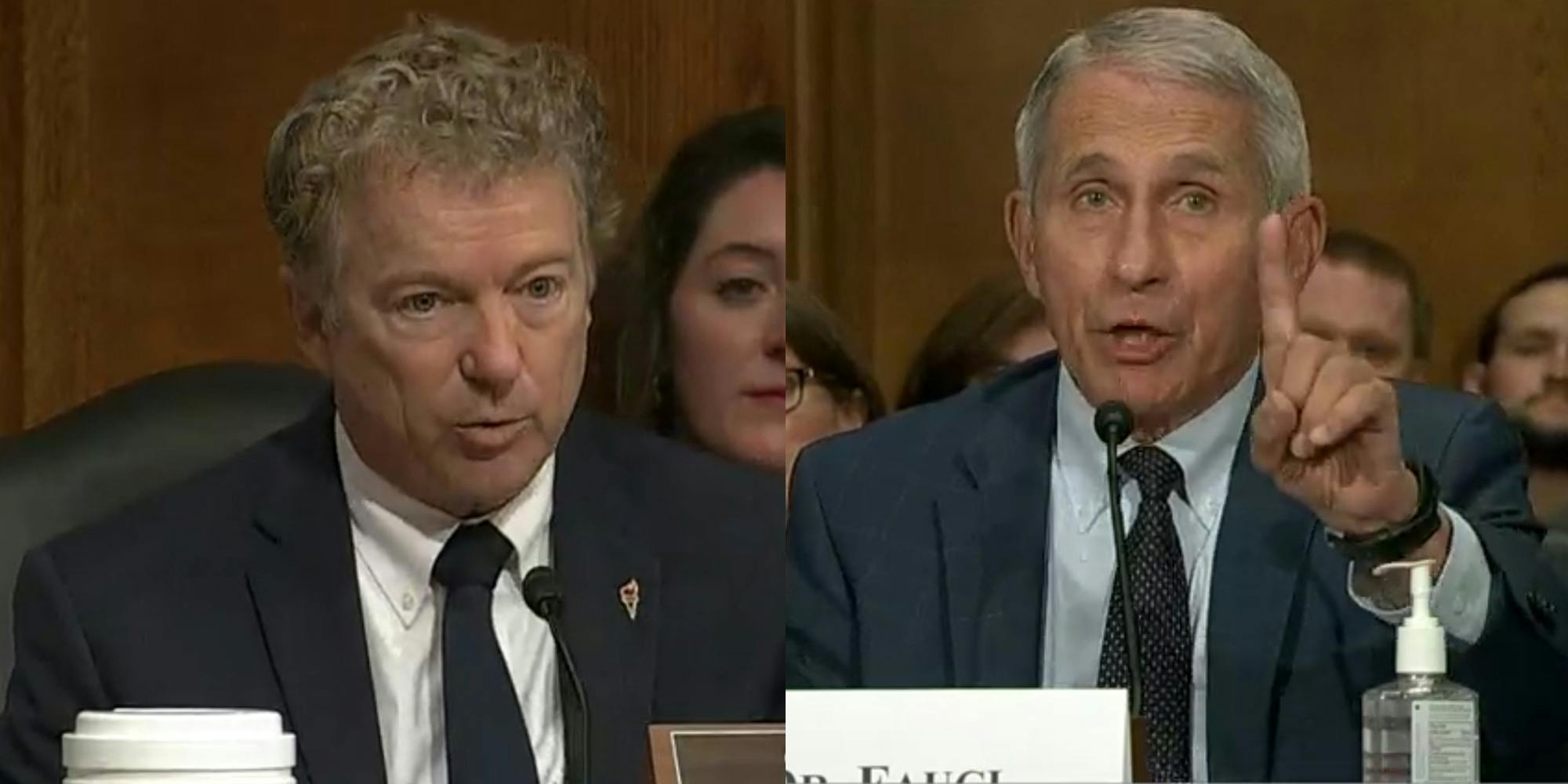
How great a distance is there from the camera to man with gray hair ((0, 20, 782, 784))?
1.76 meters

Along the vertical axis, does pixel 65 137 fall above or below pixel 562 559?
above

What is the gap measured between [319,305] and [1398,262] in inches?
31.1

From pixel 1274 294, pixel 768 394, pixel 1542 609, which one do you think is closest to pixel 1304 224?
pixel 1274 294

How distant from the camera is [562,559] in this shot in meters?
1.80

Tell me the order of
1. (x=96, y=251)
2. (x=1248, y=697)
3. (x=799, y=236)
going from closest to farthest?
(x=1248, y=697) → (x=799, y=236) → (x=96, y=251)

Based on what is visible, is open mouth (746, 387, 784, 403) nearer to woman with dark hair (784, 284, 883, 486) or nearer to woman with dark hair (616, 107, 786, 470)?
woman with dark hair (616, 107, 786, 470)

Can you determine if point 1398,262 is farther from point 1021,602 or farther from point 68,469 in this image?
point 68,469

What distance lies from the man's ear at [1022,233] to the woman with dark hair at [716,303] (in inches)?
12.3

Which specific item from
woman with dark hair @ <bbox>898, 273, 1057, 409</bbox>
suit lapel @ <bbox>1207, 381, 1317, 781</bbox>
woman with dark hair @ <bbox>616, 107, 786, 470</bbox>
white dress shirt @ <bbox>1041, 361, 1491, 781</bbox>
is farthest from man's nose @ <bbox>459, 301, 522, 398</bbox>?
suit lapel @ <bbox>1207, 381, 1317, 781</bbox>

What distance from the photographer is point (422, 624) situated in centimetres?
179

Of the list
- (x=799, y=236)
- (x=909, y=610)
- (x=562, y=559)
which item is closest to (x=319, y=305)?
(x=562, y=559)

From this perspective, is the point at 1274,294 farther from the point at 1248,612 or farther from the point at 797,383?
the point at 797,383

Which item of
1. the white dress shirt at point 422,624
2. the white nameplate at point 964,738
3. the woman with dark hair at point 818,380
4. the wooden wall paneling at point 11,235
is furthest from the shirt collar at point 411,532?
the white nameplate at point 964,738

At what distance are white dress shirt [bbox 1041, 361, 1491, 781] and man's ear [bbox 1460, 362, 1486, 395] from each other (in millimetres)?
83
